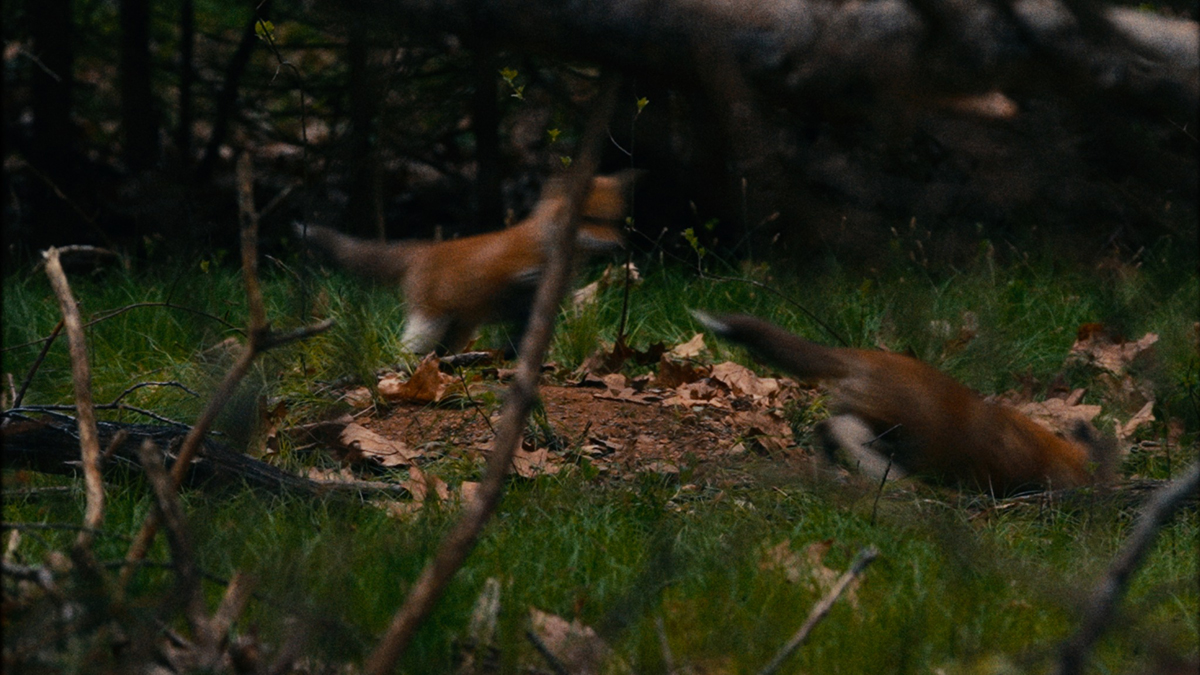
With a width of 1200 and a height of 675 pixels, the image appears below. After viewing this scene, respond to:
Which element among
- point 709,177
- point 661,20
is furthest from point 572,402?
point 661,20

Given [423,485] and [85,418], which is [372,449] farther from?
[85,418]

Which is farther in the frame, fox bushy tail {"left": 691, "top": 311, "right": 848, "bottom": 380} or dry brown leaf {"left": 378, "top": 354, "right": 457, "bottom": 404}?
dry brown leaf {"left": 378, "top": 354, "right": 457, "bottom": 404}

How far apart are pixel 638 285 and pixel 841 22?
16.3 feet

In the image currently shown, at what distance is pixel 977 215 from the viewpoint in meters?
7.82

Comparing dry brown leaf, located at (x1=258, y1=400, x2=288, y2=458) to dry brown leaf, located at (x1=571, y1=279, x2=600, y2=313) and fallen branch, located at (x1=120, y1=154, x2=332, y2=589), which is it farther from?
fallen branch, located at (x1=120, y1=154, x2=332, y2=589)

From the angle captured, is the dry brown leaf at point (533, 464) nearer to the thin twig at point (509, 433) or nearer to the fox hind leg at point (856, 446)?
the fox hind leg at point (856, 446)

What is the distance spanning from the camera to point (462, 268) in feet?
18.4

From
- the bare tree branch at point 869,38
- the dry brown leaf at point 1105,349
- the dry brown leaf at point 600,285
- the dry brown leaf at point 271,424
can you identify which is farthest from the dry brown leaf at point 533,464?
the bare tree branch at point 869,38

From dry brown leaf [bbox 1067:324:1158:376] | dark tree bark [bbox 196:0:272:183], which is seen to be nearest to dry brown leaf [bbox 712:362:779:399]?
dry brown leaf [bbox 1067:324:1158:376]

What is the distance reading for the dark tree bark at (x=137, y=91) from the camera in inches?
364

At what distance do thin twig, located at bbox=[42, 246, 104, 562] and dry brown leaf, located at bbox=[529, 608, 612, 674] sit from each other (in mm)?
910

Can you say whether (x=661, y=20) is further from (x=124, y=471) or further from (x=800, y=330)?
(x=800, y=330)

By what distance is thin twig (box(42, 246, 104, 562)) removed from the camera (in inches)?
87.6

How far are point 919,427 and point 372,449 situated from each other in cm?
193
